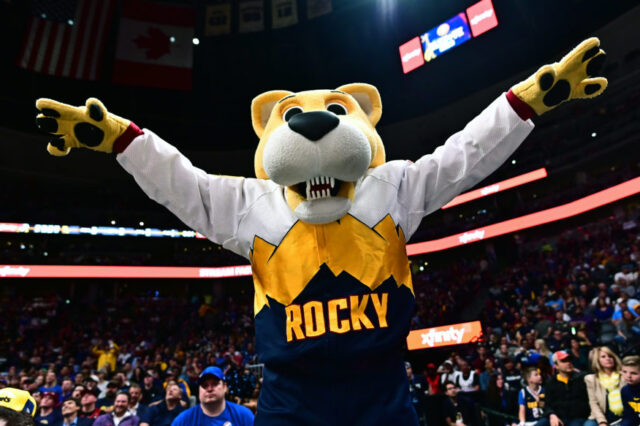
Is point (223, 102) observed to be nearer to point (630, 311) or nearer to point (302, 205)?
point (630, 311)

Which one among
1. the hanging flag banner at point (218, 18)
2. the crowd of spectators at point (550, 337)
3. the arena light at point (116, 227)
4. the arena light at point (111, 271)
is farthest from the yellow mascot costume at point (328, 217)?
the arena light at point (111, 271)

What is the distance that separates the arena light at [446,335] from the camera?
1309 centimetres

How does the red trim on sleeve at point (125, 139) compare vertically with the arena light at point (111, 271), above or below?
below

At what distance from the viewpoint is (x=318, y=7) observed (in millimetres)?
15562

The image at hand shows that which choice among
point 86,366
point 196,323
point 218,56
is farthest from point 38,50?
point 196,323

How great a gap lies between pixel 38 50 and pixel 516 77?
16.0 m

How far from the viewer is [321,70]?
64.7ft

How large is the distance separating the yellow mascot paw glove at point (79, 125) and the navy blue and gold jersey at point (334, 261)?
102 mm

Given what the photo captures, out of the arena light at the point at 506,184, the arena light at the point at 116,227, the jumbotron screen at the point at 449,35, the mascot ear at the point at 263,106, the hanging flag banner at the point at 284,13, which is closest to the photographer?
the mascot ear at the point at 263,106

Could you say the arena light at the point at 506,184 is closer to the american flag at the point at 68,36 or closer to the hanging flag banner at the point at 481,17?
the hanging flag banner at the point at 481,17

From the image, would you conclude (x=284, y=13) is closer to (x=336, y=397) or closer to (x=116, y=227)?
(x=116, y=227)

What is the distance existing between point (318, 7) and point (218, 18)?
11.1ft

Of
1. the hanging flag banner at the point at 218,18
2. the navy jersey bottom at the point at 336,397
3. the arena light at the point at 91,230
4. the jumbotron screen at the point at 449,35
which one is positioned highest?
the hanging flag banner at the point at 218,18

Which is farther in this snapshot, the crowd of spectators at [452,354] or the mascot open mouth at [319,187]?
the crowd of spectators at [452,354]
